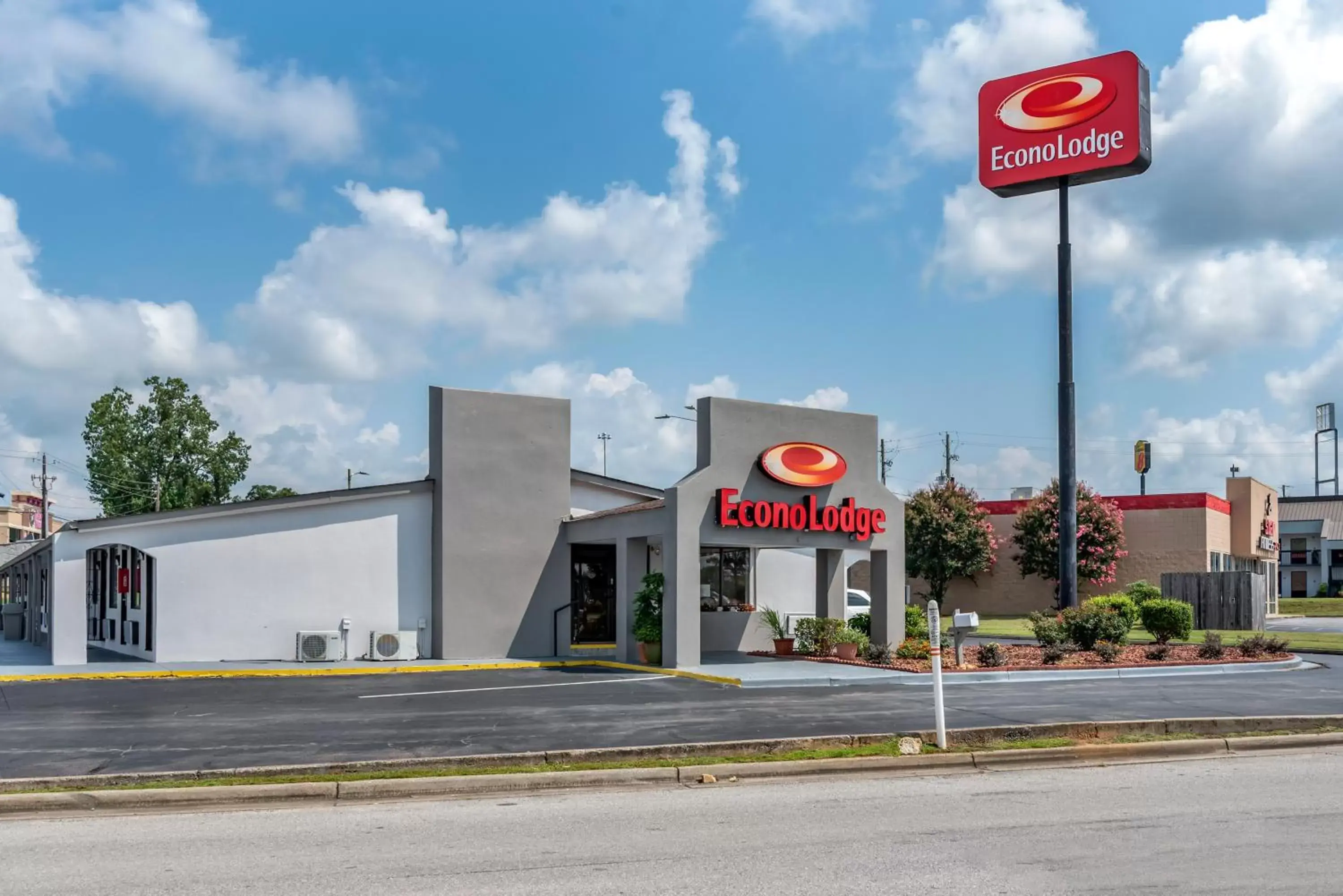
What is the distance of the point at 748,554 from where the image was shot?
88.4ft

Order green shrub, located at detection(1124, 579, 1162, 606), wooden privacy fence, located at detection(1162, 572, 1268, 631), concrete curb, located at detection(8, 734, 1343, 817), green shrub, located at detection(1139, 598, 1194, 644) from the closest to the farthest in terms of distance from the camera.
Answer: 1. concrete curb, located at detection(8, 734, 1343, 817)
2. green shrub, located at detection(1139, 598, 1194, 644)
3. green shrub, located at detection(1124, 579, 1162, 606)
4. wooden privacy fence, located at detection(1162, 572, 1268, 631)

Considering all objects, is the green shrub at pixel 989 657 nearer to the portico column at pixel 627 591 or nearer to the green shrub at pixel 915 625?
the green shrub at pixel 915 625

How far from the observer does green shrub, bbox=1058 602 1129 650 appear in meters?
23.9

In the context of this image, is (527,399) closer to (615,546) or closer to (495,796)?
(615,546)

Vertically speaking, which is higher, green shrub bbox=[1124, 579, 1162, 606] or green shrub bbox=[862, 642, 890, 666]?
green shrub bbox=[1124, 579, 1162, 606]

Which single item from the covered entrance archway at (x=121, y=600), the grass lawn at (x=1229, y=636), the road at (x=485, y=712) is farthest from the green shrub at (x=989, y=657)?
the covered entrance archway at (x=121, y=600)

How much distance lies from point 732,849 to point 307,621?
1682cm

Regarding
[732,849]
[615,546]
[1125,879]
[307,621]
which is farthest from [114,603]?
[1125,879]

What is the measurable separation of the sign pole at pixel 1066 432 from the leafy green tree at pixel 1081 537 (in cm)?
1809

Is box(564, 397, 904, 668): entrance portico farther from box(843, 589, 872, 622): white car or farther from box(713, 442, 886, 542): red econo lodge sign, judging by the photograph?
box(843, 589, 872, 622): white car

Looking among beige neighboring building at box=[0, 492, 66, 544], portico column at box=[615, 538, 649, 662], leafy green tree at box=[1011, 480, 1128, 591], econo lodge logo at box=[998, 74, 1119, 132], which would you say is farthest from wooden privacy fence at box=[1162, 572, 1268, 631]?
beige neighboring building at box=[0, 492, 66, 544]

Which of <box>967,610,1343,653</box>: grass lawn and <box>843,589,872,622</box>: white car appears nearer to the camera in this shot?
<box>967,610,1343,653</box>: grass lawn

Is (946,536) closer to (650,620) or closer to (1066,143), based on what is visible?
(1066,143)

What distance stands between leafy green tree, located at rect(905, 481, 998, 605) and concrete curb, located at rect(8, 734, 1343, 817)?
1331 inches
